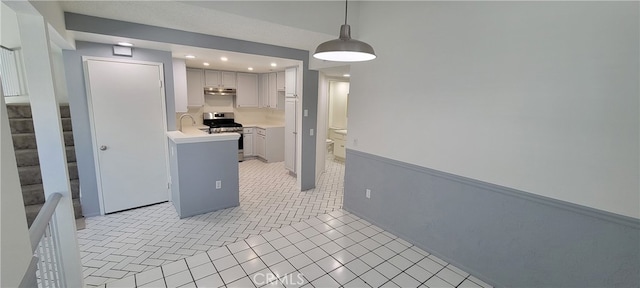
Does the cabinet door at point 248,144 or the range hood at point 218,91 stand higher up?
the range hood at point 218,91

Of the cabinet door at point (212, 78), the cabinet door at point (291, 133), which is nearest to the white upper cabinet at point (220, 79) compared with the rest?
the cabinet door at point (212, 78)

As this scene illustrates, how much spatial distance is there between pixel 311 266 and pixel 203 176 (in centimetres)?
190

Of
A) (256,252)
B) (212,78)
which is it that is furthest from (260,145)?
(256,252)

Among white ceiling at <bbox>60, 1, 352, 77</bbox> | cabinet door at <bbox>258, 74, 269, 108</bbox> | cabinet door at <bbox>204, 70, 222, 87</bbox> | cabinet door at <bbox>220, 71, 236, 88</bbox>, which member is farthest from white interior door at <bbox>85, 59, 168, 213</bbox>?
cabinet door at <bbox>258, 74, 269, 108</bbox>

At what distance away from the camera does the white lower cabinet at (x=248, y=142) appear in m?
6.44

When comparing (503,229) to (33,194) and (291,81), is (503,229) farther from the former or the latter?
(33,194)

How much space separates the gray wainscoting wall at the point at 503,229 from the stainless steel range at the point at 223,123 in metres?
3.81

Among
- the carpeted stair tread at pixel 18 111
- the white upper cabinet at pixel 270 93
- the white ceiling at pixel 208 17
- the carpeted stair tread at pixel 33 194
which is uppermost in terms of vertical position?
the white ceiling at pixel 208 17

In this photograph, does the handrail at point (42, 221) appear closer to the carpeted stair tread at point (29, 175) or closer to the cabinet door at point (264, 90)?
the carpeted stair tread at point (29, 175)

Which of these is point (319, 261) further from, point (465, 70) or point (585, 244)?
point (465, 70)

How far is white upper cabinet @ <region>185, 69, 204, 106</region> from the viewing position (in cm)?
566

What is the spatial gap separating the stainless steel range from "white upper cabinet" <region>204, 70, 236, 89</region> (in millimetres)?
749

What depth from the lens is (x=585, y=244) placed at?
1.79 meters

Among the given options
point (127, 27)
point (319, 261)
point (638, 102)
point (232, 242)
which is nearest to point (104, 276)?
point (232, 242)
